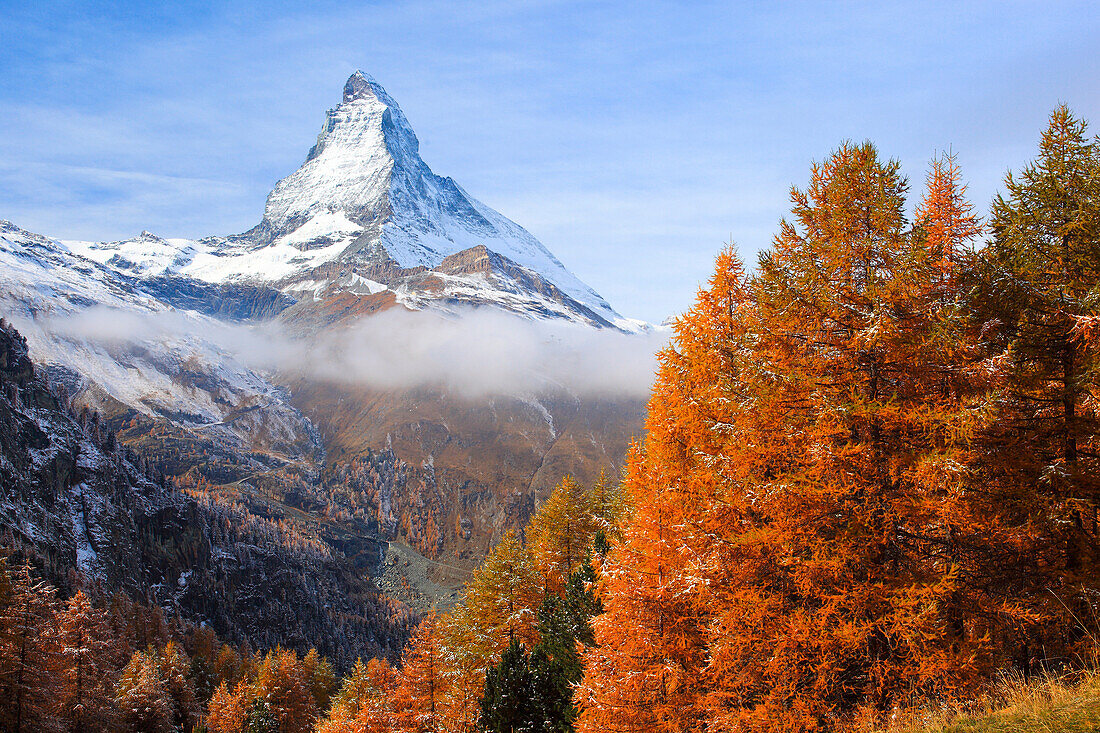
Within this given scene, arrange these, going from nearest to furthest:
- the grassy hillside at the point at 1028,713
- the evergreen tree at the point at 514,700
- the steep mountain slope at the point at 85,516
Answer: the grassy hillside at the point at 1028,713 < the evergreen tree at the point at 514,700 < the steep mountain slope at the point at 85,516

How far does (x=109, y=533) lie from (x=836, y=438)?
709ft

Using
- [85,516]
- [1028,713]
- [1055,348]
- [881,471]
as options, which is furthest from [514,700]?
[85,516]

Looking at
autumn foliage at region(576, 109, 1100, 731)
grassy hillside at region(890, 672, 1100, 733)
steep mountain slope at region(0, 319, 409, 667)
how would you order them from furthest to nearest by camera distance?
steep mountain slope at region(0, 319, 409, 667), autumn foliage at region(576, 109, 1100, 731), grassy hillside at region(890, 672, 1100, 733)

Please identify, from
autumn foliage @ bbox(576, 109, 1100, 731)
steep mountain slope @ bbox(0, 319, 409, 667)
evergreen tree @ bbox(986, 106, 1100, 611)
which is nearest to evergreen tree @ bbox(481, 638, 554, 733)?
autumn foliage @ bbox(576, 109, 1100, 731)

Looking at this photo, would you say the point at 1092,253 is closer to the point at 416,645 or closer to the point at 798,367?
the point at 798,367

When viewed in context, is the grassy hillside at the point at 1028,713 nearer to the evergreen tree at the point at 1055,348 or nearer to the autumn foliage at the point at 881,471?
the autumn foliage at the point at 881,471

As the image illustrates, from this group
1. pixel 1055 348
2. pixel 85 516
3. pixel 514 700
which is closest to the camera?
pixel 1055 348

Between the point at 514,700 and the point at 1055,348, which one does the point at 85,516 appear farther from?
the point at 1055,348

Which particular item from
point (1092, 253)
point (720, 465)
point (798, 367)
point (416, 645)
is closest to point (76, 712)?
point (416, 645)

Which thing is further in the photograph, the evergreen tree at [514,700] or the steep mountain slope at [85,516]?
the steep mountain slope at [85,516]

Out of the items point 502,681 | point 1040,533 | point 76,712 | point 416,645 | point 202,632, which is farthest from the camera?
point 202,632

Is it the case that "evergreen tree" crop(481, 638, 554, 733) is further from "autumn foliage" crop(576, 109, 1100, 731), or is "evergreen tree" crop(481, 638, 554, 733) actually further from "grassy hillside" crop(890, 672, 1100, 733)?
"grassy hillside" crop(890, 672, 1100, 733)

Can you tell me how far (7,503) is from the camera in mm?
147375

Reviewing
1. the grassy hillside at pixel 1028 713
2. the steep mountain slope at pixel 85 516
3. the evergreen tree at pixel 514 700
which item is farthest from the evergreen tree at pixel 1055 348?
the steep mountain slope at pixel 85 516
